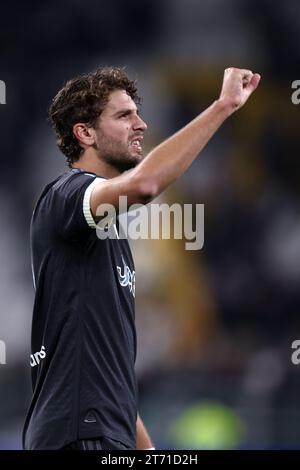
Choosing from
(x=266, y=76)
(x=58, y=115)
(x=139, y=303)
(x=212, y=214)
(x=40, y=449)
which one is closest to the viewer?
(x=40, y=449)

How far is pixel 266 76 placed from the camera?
853 cm

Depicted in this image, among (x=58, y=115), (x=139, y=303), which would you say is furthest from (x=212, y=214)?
(x=58, y=115)

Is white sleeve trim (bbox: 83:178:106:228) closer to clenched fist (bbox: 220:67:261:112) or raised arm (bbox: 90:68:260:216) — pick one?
raised arm (bbox: 90:68:260:216)

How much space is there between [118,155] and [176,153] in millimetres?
606

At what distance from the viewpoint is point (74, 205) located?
2645 mm

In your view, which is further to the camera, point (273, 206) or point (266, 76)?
point (266, 76)

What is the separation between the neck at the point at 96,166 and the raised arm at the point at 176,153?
0.49m

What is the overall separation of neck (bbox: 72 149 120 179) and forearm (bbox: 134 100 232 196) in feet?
1.83

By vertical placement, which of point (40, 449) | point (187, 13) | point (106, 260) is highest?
point (187, 13)

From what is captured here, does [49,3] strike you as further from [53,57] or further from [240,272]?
[240,272]

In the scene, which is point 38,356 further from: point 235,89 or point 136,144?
point 235,89

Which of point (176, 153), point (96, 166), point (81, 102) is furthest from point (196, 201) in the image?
point (176, 153)

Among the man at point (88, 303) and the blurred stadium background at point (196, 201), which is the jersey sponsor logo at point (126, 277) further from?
the blurred stadium background at point (196, 201)

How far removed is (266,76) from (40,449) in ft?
21.0
